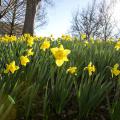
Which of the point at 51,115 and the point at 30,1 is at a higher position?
the point at 30,1

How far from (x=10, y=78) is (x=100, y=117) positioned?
0.79 meters

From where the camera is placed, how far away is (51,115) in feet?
6.94

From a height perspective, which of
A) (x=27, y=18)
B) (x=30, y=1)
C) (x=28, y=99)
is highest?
(x=30, y=1)

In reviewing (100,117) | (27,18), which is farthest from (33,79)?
(27,18)

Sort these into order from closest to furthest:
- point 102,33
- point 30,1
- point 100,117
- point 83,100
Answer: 1. point 83,100
2. point 100,117
3. point 30,1
4. point 102,33

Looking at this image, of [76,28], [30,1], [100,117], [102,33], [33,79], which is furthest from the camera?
[76,28]

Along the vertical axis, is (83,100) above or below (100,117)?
above

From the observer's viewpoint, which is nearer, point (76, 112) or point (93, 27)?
point (76, 112)

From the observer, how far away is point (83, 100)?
2.03 m

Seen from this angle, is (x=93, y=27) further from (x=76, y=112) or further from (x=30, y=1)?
(x=76, y=112)

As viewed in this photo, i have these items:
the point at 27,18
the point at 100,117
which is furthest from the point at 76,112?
the point at 27,18

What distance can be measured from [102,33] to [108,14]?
8.54 ft

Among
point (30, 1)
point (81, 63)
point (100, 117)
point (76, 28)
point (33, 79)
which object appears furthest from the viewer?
point (76, 28)

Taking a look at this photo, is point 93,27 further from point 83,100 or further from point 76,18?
point 83,100
